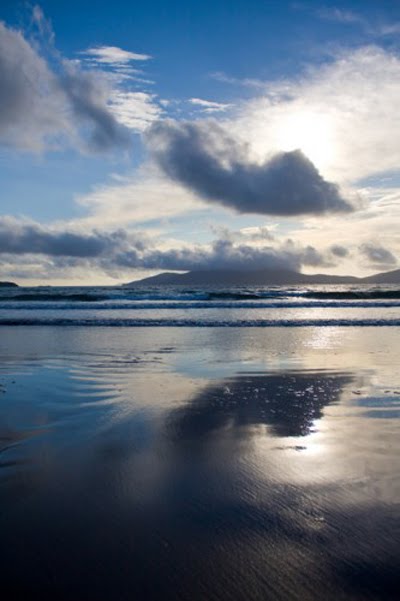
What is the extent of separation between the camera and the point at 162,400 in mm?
6211

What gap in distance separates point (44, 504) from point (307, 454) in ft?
7.94

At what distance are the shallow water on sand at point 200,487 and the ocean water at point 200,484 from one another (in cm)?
1

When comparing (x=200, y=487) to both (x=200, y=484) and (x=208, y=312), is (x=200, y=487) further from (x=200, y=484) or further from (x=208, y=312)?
(x=208, y=312)

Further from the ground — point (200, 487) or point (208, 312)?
point (208, 312)

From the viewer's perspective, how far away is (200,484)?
342 cm

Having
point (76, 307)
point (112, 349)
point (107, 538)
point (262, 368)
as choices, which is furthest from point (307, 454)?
point (76, 307)

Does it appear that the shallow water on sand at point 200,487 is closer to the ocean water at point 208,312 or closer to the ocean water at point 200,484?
the ocean water at point 200,484

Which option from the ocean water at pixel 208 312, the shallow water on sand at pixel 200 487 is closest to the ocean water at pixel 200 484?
the shallow water on sand at pixel 200 487

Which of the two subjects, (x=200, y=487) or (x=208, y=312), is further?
(x=208, y=312)

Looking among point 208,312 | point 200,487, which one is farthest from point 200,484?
point 208,312

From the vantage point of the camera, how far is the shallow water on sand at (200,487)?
230cm

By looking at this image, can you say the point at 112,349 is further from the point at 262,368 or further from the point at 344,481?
the point at 344,481

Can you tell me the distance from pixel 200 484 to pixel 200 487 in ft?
0.21

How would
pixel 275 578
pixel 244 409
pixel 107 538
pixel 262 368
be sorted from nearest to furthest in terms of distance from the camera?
pixel 275 578, pixel 107 538, pixel 244 409, pixel 262 368
